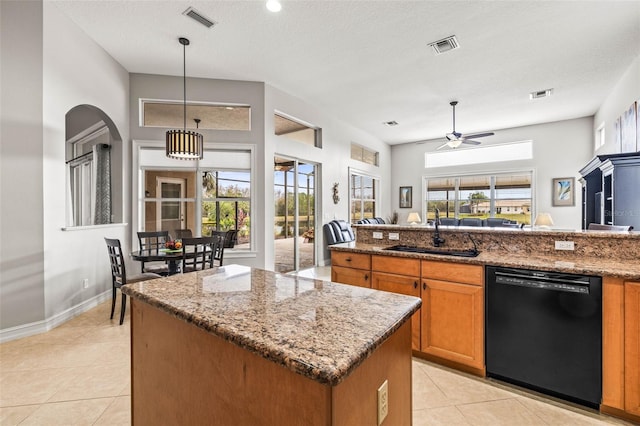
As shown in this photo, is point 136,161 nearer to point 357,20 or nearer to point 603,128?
point 357,20

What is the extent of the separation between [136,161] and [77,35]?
5.31ft

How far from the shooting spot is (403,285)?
2451 mm

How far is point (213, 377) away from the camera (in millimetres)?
943

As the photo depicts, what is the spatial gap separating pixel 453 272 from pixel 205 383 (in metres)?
1.84

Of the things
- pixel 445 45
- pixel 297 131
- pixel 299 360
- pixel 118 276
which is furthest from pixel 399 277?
pixel 297 131

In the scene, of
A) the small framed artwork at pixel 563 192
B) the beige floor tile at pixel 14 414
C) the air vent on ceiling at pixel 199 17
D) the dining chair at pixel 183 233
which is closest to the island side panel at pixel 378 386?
the beige floor tile at pixel 14 414

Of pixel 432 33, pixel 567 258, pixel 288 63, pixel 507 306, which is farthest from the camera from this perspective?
pixel 288 63

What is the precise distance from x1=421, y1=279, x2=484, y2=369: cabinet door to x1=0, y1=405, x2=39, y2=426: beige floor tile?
8.78 feet

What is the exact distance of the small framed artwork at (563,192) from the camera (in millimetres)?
7008

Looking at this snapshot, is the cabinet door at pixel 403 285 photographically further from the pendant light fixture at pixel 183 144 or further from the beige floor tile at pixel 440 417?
the pendant light fixture at pixel 183 144

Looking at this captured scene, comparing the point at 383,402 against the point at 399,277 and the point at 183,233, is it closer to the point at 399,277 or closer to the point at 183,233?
the point at 399,277

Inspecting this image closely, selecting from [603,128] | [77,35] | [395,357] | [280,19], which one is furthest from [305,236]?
[603,128]

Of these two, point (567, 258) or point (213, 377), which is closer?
point (213, 377)

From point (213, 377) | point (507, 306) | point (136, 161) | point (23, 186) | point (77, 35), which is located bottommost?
point (507, 306)
